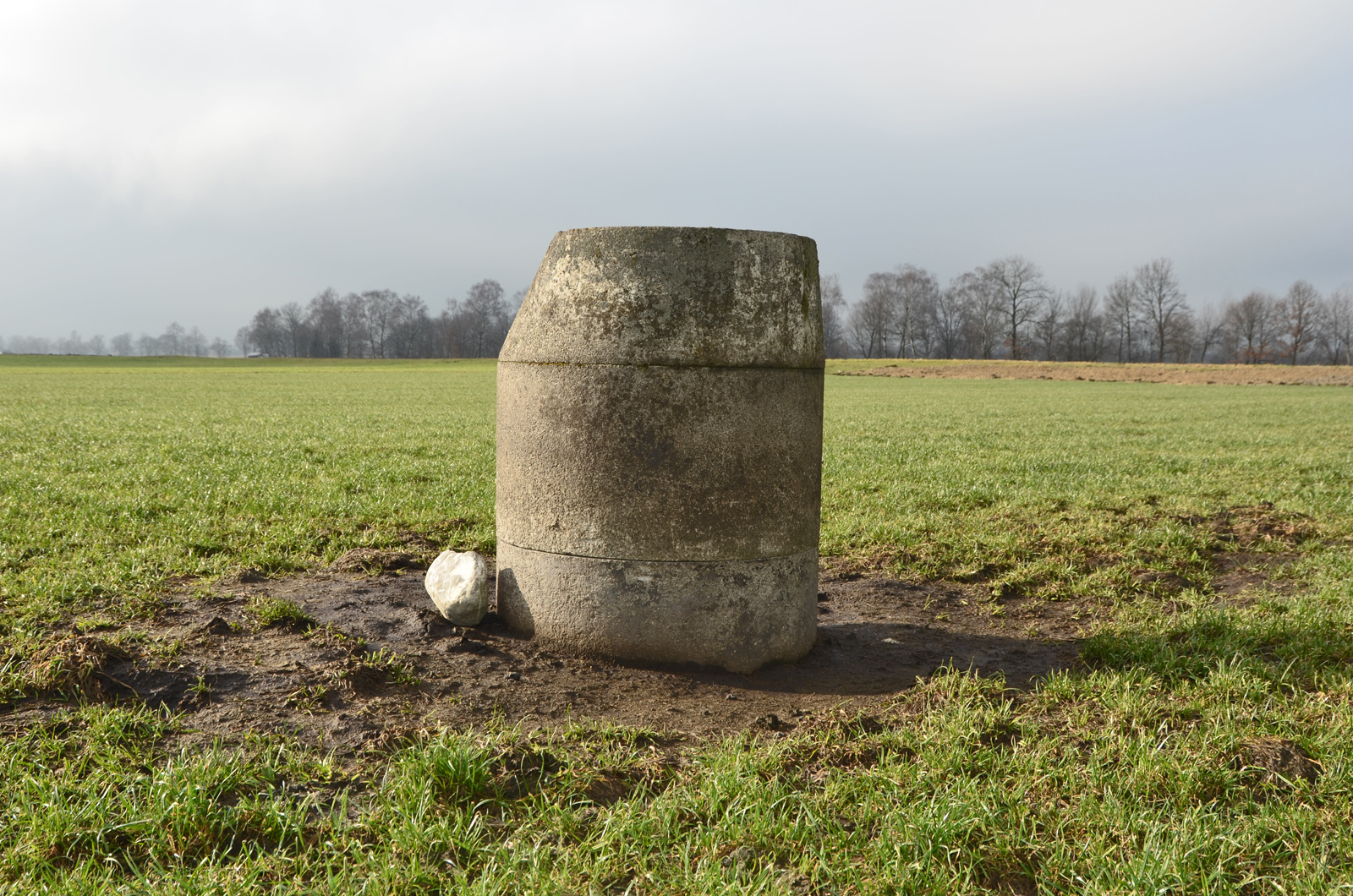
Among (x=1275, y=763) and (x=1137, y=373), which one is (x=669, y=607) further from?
(x=1137, y=373)

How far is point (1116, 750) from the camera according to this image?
3.64 metres

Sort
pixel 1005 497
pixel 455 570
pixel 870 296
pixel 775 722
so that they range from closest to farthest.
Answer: pixel 775 722
pixel 455 570
pixel 1005 497
pixel 870 296

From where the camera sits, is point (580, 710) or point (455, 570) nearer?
point (580, 710)

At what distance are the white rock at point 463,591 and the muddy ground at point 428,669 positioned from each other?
0.30 ft

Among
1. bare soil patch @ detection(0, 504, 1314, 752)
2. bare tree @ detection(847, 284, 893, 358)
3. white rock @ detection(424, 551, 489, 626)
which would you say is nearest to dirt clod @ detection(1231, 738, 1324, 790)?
bare soil patch @ detection(0, 504, 1314, 752)

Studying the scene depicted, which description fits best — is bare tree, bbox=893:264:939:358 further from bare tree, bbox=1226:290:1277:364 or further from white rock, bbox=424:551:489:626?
white rock, bbox=424:551:489:626

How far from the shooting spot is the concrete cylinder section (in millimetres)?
4480

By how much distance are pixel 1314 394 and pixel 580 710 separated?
157 feet

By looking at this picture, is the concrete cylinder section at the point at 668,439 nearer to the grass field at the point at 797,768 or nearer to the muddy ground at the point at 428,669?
the muddy ground at the point at 428,669

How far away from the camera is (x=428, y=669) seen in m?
4.44

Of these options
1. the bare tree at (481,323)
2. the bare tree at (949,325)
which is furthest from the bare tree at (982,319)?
the bare tree at (481,323)

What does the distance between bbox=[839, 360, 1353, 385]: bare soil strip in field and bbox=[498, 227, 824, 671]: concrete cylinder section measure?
59787 mm

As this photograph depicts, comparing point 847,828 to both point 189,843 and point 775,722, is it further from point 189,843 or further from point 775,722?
point 189,843

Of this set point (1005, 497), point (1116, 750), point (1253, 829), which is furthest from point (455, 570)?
point (1005, 497)
